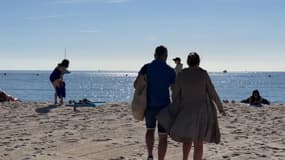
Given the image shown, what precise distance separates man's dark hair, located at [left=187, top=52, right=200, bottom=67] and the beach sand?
201 cm

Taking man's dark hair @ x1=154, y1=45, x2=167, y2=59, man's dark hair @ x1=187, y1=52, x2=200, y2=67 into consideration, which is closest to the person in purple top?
man's dark hair @ x1=154, y1=45, x2=167, y2=59

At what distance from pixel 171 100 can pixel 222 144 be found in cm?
257

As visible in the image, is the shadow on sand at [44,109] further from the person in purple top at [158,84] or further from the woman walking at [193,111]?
the woman walking at [193,111]

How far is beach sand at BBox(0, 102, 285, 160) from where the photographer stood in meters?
9.10

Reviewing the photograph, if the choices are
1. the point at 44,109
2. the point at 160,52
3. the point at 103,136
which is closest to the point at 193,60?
the point at 160,52

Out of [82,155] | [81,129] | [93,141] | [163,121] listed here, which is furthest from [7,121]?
[163,121]

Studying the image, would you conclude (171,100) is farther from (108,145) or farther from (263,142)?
(263,142)

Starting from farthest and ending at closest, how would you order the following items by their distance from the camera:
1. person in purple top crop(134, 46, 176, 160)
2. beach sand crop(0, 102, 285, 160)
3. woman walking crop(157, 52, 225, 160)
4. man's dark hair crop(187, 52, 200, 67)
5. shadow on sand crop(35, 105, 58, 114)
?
shadow on sand crop(35, 105, 58, 114)
beach sand crop(0, 102, 285, 160)
person in purple top crop(134, 46, 176, 160)
man's dark hair crop(187, 52, 200, 67)
woman walking crop(157, 52, 225, 160)

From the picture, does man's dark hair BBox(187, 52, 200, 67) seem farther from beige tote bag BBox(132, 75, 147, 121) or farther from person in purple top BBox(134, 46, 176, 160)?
beige tote bag BBox(132, 75, 147, 121)

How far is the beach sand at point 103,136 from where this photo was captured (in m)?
9.10

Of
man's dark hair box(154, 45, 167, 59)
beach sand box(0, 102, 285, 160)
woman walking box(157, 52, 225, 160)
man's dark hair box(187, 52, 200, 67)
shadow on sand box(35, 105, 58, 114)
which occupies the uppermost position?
man's dark hair box(154, 45, 167, 59)

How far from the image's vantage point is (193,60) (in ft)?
24.8

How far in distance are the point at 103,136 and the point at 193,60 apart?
13.0 feet

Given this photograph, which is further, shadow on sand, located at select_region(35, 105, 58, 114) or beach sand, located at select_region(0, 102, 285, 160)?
shadow on sand, located at select_region(35, 105, 58, 114)
